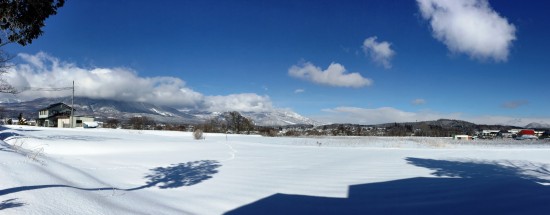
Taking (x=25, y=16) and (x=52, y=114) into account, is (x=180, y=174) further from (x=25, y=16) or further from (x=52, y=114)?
(x=52, y=114)

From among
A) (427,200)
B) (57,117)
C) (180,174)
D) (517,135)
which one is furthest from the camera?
(517,135)

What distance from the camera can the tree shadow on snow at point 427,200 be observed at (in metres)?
6.06

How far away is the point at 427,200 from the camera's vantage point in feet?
22.3

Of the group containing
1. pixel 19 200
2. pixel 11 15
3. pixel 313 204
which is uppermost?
pixel 11 15

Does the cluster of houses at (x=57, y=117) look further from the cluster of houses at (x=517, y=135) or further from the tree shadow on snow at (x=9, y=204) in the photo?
the tree shadow on snow at (x=9, y=204)

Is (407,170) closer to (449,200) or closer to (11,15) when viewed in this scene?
(449,200)

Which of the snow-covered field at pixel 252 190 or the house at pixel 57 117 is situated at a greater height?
the house at pixel 57 117

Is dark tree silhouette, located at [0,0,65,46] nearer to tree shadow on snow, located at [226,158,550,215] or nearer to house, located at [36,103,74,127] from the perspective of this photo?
tree shadow on snow, located at [226,158,550,215]

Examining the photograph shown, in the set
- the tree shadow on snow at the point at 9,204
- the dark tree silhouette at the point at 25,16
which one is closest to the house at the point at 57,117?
the dark tree silhouette at the point at 25,16

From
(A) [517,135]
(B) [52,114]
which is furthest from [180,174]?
(A) [517,135]

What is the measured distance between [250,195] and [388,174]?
14.9 ft

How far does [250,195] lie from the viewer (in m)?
7.38

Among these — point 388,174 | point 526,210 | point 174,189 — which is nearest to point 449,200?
point 526,210

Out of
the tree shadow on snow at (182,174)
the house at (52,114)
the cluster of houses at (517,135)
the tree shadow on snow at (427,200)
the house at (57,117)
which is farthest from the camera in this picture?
the house at (52,114)
